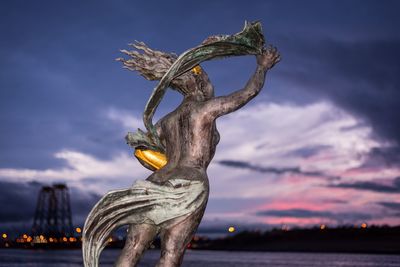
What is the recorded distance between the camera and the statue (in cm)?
550

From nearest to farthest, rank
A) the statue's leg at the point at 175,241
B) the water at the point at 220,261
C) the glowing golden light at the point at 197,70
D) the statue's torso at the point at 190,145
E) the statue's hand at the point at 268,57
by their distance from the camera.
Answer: the statue's leg at the point at 175,241, the statue's torso at the point at 190,145, the statue's hand at the point at 268,57, the glowing golden light at the point at 197,70, the water at the point at 220,261

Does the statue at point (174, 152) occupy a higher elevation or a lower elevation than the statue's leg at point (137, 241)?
higher

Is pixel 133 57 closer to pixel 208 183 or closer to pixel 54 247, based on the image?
pixel 208 183

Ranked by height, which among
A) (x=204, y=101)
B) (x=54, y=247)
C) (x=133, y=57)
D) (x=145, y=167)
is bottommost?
(x=145, y=167)

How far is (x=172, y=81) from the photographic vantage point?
624 centimetres

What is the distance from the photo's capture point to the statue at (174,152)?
5.50 metres

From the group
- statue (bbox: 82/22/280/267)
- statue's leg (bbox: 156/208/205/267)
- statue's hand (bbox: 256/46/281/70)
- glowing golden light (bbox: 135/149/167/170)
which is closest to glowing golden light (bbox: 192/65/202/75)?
statue (bbox: 82/22/280/267)

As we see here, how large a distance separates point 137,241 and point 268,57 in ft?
7.52

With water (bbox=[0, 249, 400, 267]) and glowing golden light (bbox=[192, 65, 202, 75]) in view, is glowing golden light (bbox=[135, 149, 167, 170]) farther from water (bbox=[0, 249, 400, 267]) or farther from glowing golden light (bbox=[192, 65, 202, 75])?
water (bbox=[0, 249, 400, 267])

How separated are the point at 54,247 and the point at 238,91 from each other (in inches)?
5374

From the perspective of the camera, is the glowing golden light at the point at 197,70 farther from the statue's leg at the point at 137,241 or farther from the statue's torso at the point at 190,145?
the statue's leg at the point at 137,241

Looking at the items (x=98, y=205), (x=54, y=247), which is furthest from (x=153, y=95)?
(x=54, y=247)

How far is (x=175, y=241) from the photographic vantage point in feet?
18.0

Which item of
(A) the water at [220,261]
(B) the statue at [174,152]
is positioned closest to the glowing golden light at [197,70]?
(B) the statue at [174,152]
